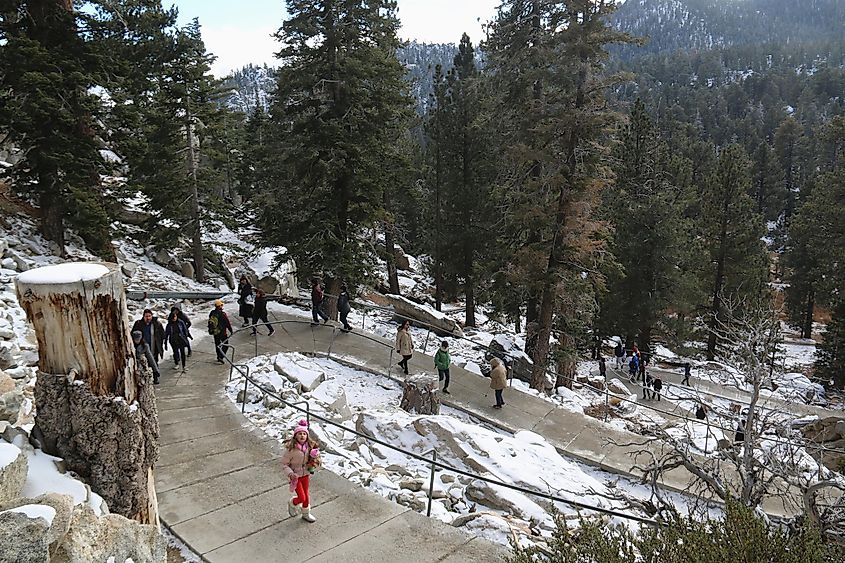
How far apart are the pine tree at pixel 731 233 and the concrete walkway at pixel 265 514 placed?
88.4 feet

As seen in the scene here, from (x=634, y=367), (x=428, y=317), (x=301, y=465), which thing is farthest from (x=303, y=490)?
(x=634, y=367)

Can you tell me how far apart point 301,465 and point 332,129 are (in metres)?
12.7

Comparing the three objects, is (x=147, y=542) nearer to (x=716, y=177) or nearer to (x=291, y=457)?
(x=291, y=457)

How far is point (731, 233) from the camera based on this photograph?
3028 centimetres

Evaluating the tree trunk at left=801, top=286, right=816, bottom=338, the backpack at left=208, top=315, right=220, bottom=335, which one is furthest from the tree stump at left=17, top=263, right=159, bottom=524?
the tree trunk at left=801, top=286, right=816, bottom=338

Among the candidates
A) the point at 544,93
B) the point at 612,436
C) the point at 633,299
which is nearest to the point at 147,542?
the point at 612,436

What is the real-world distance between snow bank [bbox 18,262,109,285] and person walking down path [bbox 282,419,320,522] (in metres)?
3.32

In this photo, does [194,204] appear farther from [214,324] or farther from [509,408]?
[509,408]

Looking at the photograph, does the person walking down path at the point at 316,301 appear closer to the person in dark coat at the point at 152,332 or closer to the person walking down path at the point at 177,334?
the person walking down path at the point at 177,334

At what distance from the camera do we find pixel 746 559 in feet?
15.1

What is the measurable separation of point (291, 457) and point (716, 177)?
30.8m

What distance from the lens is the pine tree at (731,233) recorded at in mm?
29656

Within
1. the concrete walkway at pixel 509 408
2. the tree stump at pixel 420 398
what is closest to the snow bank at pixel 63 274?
the tree stump at pixel 420 398

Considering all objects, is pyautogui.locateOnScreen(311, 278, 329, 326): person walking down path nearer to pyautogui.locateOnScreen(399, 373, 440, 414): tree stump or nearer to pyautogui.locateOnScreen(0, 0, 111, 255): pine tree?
pyautogui.locateOnScreen(399, 373, 440, 414): tree stump
